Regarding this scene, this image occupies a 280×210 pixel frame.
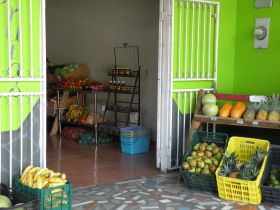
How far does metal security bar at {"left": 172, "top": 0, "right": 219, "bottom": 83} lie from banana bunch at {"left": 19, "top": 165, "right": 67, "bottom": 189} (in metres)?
2.12

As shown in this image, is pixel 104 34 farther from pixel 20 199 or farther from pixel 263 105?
pixel 20 199

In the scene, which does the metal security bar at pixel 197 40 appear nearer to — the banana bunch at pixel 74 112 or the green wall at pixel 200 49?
the green wall at pixel 200 49

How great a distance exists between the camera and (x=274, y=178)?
427 centimetres

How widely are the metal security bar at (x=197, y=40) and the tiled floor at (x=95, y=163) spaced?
54.5 inches

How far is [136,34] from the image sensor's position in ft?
24.5

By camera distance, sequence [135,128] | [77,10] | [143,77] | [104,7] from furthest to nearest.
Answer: [77,10]
[104,7]
[143,77]
[135,128]

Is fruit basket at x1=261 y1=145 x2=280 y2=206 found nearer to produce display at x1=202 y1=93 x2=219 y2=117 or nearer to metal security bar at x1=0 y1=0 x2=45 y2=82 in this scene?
produce display at x1=202 y1=93 x2=219 y2=117

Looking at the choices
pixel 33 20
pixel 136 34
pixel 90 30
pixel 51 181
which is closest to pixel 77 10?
pixel 90 30

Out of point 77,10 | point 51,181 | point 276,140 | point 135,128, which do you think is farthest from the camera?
point 77,10

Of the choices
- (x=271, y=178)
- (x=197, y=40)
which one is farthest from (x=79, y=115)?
(x=271, y=178)

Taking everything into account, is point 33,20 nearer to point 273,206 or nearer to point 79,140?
point 273,206

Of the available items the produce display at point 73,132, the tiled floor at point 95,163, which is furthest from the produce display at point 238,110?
the produce display at point 73,132

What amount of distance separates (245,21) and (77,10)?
4.25 m

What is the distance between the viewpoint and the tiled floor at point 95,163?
204 inches
